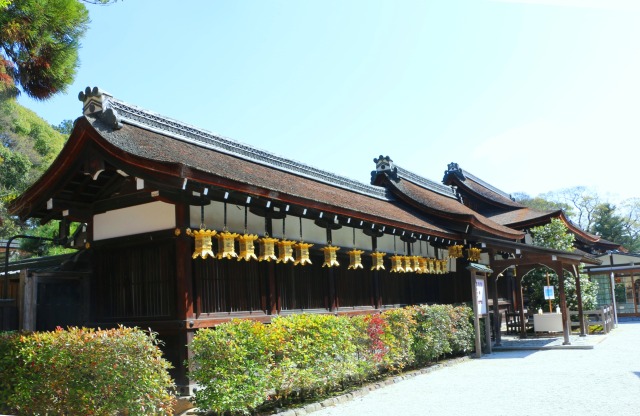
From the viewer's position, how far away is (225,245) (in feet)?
31.6

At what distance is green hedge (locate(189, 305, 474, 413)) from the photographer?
296 inches

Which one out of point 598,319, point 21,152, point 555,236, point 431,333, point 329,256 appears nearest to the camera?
point 329,256

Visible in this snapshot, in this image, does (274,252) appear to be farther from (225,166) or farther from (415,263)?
(415,263)

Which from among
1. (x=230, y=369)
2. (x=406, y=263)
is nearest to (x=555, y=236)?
(x=406, y=263)

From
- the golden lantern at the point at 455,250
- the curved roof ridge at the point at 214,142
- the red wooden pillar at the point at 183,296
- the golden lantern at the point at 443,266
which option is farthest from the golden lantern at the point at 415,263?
the red wooden pillar at the point at 183,296

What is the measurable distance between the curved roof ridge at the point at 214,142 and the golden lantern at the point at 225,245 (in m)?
2.88

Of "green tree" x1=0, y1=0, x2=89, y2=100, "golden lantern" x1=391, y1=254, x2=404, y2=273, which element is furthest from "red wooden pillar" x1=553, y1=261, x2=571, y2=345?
"green tree" x1=0, y1=0, x2=89, y2=100

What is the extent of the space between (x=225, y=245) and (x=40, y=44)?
13.7ft

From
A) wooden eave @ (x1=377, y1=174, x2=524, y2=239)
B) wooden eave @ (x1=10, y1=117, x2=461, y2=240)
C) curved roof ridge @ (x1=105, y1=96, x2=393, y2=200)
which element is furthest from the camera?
wooden eave @ (x1=377, y1=174, x2=524, y2=239)

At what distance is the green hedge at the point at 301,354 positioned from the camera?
24.6ft

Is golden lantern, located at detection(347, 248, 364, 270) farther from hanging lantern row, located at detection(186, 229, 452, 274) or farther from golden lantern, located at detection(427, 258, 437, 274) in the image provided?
golden lantern, located at detection(427, 258, 437, 274)

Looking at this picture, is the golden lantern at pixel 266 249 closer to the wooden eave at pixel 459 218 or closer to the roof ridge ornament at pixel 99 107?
A: the roof ridge ornament at pixel 99 107

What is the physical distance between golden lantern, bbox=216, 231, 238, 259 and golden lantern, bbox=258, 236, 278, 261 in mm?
888

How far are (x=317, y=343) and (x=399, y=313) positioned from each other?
2.86 metres
